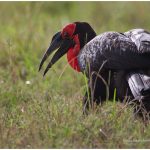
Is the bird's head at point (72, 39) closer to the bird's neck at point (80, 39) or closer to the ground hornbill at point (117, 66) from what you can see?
the bird's neck at point (80, 39)

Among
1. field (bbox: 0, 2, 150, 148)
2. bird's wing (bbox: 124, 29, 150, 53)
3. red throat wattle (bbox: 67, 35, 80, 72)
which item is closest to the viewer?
field (bbox: 0, 2, 150, 148)

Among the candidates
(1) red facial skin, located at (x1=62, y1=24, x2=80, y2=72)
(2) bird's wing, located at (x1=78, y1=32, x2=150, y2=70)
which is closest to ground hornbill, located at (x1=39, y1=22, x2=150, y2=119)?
(2) bird's wing, located at (x1=78, y1=32, x2=150, y2=70)

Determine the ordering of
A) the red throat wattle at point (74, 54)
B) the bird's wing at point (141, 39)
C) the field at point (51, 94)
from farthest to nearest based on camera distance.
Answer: the red throat wattle at point (74, 54)
the bird's wing at point (141, 39)
the field at point (51, 94)

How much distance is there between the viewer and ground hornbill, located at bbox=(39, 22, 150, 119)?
638 cm

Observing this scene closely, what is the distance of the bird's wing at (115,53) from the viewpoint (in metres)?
6.41

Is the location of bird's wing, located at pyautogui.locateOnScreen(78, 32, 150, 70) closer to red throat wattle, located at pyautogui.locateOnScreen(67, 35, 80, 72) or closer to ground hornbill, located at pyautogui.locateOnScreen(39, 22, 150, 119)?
ground hornbill, located at pyautogui.locateOnScreen(39, 22, 150, 119)

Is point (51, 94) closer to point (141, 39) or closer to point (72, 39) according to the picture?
point (72, 39)

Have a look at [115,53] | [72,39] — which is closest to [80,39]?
[72,39]

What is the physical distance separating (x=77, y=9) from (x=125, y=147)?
6.84 m

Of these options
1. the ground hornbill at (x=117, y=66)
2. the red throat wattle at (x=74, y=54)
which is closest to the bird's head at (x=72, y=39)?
the red throat wattle at (x=74, y=54)

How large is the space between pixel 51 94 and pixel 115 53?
1.18m

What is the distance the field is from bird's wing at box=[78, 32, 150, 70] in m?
0.31

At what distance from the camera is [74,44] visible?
721cm

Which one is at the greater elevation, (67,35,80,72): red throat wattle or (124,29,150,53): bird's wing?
(124,29,150,53): bird's wing
